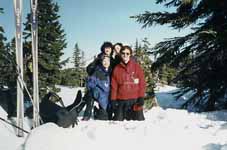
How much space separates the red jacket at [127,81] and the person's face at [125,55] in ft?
0.32

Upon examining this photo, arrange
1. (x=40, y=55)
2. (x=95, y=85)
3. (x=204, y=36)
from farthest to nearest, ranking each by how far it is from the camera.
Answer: (x=40, y=55), (x=204, y=36), (x=95, y=85)

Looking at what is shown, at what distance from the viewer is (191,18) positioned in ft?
39.5

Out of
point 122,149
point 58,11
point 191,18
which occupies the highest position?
point 58,11

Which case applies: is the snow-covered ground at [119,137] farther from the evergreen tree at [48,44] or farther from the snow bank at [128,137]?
the evergreen tree at [48,44]

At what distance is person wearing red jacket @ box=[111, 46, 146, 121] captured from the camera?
8711 millimetres

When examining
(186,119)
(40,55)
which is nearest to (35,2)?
(186,119)

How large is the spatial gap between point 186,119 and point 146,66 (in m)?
21.7

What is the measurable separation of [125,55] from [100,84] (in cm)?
89

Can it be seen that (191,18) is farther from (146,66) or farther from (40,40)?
(40,40)

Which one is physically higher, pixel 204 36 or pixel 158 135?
pixel 204 36

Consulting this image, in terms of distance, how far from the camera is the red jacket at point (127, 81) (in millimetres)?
8711

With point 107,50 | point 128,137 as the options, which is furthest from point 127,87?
point 128,137

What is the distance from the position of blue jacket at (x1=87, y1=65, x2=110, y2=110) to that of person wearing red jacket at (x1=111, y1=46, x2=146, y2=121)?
0.58ft

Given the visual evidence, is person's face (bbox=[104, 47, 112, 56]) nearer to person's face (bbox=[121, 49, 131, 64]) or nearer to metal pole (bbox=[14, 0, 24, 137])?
person's face (bbox=[121, 49, 131, 64])
